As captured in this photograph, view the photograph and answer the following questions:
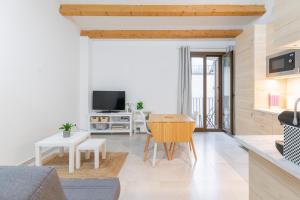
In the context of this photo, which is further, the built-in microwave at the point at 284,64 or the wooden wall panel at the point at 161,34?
the wooden wall panel at the point at 161,34

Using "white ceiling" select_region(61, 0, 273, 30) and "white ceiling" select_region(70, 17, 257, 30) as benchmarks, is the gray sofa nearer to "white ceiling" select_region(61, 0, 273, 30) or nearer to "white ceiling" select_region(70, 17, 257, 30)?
"white ceiling" select_region(61, 0, 273, 30)

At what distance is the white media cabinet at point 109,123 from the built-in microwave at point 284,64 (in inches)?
142

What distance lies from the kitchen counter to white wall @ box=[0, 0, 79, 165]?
2950 mm

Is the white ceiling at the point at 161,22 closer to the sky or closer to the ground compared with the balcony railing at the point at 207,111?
closer to the sky

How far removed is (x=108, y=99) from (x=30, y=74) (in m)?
2.78

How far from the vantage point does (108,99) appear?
19.8 feet

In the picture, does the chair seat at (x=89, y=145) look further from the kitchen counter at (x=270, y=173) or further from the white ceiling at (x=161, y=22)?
the white ceiling at (x=161, y=22)

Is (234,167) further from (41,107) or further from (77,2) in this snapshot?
(77,2)

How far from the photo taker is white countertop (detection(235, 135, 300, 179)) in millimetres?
936

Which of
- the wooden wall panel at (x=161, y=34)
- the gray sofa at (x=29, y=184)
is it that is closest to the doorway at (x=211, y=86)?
the wooden wall panel at (x=161, y=34)

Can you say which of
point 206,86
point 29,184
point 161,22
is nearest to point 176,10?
point 161,22

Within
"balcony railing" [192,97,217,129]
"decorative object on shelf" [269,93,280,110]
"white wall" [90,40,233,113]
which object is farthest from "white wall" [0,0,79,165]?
"decorative object on shelf" [269,93,280,110]

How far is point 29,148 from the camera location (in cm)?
339

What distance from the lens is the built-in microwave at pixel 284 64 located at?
2.79 m
